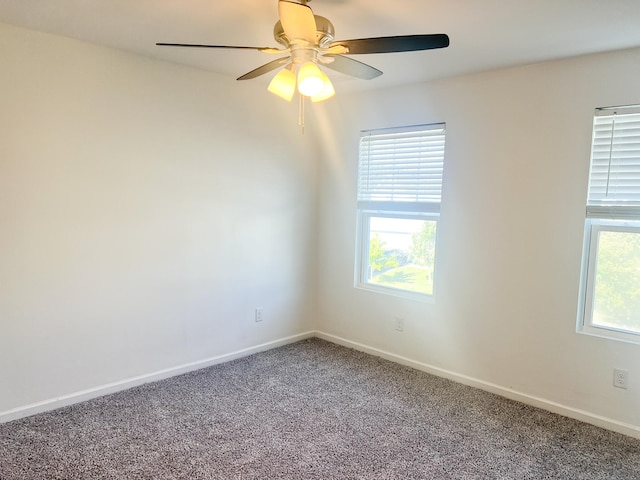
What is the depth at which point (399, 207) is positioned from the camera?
3545 millimetres

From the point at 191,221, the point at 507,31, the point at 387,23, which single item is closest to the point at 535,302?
the point at 507,31

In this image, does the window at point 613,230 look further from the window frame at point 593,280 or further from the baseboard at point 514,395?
the baseboard at point 514,395

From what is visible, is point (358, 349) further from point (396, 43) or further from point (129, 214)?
point (396, 43)

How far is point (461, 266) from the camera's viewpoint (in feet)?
10.4

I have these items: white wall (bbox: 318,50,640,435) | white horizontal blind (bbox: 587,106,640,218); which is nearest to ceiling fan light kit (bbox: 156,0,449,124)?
white wall (bbox: 318,50,640,435)

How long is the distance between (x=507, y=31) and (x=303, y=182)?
2127 millimetres

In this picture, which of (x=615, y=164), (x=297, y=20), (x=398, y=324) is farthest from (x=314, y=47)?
(x=398, y=324)

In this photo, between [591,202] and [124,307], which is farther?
[124,307]

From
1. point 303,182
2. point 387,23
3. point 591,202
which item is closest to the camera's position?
point 387,23

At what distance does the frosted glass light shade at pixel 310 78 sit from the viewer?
1.83 m

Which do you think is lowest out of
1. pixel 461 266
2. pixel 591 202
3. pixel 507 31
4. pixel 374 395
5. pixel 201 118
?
pixel 374 395

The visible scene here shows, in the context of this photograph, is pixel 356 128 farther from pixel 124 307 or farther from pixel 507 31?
pixel 124 307

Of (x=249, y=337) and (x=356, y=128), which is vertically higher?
(x=356, y=128)

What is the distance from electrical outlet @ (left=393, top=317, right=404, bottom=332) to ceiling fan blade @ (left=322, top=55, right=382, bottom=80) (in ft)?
6.80
